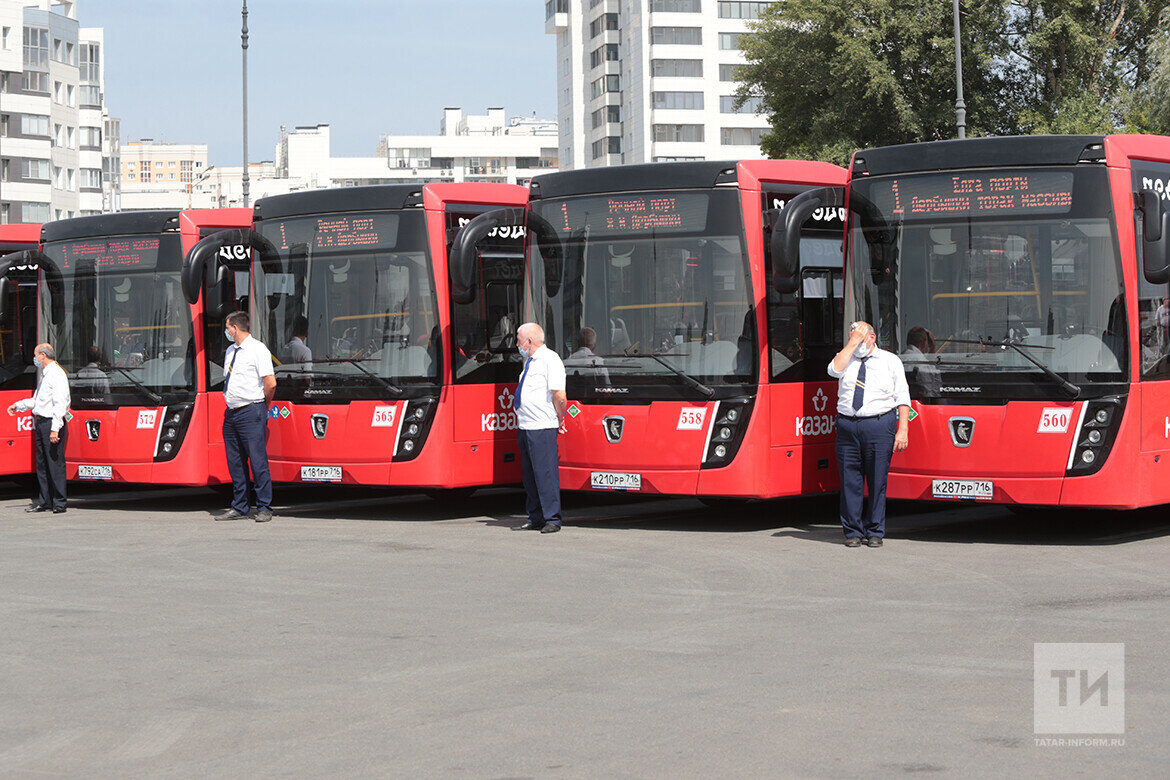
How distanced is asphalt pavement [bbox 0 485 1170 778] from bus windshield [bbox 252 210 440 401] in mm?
1534

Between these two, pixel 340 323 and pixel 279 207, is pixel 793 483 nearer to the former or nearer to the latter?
pixel 340 323

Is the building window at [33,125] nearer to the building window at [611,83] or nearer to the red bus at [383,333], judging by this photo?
the building window at [611,83]

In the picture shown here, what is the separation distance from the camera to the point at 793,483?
13.6 m

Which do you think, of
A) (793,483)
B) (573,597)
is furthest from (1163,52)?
(573,597)

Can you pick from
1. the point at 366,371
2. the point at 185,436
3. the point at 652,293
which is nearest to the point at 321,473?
the point at 366,371

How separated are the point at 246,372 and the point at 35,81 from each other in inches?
3659

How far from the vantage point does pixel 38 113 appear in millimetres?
99125

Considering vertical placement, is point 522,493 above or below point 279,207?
below

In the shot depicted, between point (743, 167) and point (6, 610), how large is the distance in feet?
22.0

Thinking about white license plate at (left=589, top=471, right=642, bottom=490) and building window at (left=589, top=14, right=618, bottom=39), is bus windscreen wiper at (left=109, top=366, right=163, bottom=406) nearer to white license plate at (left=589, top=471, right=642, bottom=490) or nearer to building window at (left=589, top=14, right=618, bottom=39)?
white license plate at (left=589, top=471, right=642, bottom=490)

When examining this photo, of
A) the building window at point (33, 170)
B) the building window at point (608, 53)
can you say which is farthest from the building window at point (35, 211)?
the building window at point (608, 53)

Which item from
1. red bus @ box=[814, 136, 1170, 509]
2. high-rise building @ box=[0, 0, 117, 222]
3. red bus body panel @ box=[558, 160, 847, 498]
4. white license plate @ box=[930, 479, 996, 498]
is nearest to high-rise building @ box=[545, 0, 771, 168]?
high-rise building @ box=[0, 0, 117, 222]

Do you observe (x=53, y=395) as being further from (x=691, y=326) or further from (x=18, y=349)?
(x=691, y=326)

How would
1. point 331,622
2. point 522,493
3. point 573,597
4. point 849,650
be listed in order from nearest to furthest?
1. point 849,650
2. point 331,622
3. point 573,597
4. point 522,493
